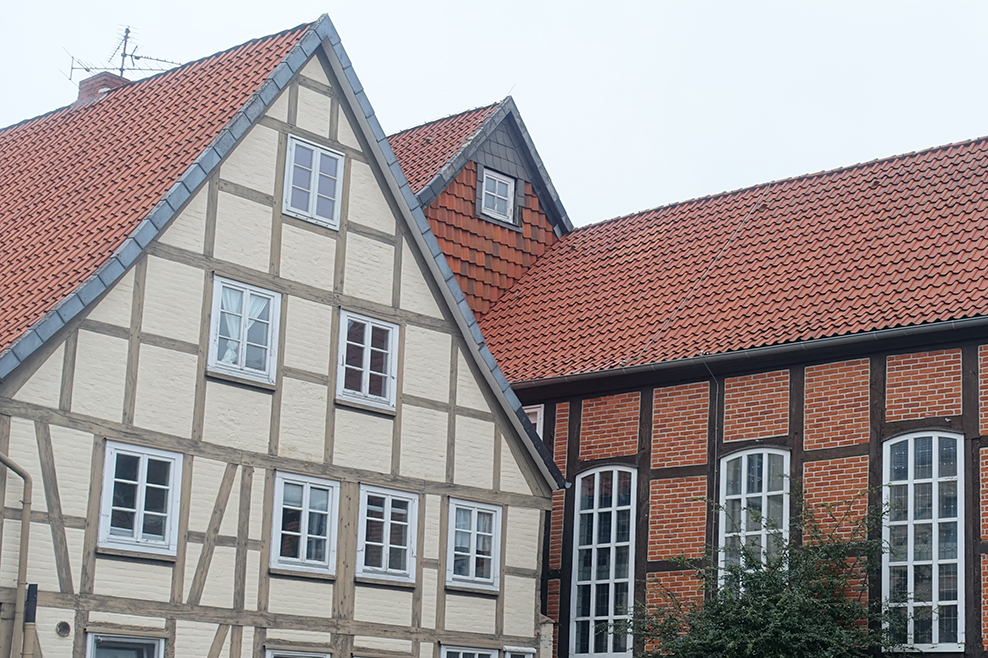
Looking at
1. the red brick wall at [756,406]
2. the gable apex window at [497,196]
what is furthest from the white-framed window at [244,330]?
the gable apex window at [497,196]

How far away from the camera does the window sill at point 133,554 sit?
49.4ft

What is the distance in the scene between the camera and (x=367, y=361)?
18047 millimetres

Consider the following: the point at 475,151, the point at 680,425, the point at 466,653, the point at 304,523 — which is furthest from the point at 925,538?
the point at 475,151

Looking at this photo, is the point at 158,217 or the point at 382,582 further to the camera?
the point at 382,582

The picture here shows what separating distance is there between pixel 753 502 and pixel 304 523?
5.64m

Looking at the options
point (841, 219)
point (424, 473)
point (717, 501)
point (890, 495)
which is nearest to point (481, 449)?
point (424, 473)

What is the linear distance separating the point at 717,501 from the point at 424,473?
378 cm

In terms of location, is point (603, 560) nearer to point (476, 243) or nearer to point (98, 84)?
point (476, 243)

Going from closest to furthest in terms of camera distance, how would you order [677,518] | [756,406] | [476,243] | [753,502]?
[753,502]
[756,406]
[677,518]
[476,243]

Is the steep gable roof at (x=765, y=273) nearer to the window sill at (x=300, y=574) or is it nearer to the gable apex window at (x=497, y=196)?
the gable apex window at (x=497, y=196)

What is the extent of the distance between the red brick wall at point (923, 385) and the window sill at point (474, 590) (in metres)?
5.17

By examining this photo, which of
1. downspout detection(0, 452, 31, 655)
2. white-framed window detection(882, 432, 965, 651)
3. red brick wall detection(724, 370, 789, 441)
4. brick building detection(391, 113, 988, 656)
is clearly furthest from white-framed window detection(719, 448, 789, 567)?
downspout detection(0, 452, 31, 655)

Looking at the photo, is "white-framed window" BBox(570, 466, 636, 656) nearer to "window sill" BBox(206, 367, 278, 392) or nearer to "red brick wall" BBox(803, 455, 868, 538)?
"red brick wall" BBox(803, 455, 868, 538)

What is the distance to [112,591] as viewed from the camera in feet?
49.5
